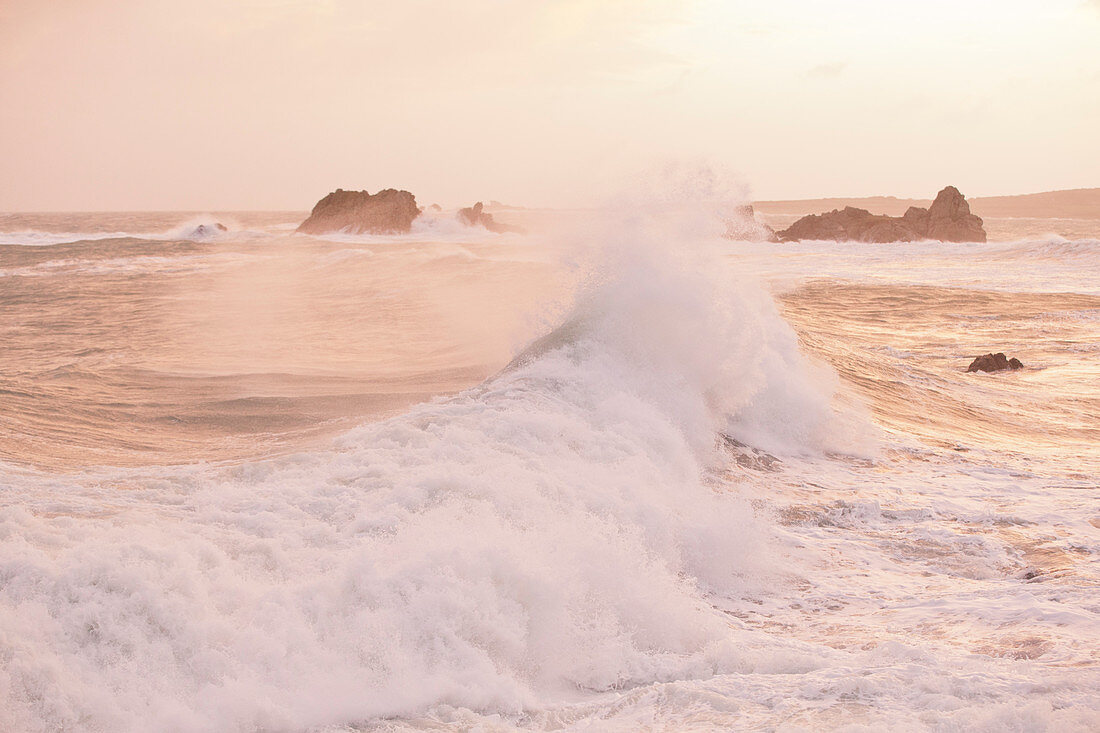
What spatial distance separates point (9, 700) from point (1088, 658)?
168 inches

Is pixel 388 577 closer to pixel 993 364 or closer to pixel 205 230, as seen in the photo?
pixel 993 364

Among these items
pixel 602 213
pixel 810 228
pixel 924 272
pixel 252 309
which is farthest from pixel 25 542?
pixel 810 228

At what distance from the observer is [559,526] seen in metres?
4.43

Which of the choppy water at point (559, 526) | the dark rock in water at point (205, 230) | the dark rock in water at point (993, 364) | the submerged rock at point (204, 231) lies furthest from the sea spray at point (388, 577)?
the dark rock in water at point (205, 230)

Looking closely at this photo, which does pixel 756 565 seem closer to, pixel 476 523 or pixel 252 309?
pixel 476 523

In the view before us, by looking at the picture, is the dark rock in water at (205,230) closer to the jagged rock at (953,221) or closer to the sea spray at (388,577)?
the jagged rock at (953,221)

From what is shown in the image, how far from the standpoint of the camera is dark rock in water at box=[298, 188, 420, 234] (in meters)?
46.9

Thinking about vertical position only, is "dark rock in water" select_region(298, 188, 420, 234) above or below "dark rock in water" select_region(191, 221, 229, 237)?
above

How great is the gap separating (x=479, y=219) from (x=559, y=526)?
157 ft

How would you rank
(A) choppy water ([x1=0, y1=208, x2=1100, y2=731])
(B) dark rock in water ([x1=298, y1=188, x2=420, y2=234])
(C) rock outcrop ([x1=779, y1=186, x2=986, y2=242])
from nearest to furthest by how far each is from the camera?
(A) choppy water ([x1=0, y1=208, x2=1100, y2=731]) < (C) rock outcrop ([x1=779, y1=186, x2=986, y2=242]) < (B) dark rock in water ([x1=298, y1=188, x2=420, y2=234])

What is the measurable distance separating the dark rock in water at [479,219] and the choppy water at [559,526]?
3898cm

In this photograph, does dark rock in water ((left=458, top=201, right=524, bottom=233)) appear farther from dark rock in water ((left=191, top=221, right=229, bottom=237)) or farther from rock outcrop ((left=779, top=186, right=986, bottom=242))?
rock outcrop ((left=779, top=186, right=986, bottom=242))

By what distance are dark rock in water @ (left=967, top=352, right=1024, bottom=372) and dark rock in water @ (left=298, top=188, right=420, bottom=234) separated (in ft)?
125

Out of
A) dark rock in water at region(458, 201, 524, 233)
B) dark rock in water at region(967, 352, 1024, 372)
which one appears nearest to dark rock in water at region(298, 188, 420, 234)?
dark rock in water at region(458, 201, 524, 233)
